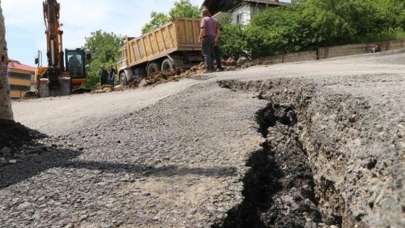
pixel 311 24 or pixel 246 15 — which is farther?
pixel 246 15

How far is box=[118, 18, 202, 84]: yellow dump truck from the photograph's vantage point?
19.0 m

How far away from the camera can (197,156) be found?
480 centimetres

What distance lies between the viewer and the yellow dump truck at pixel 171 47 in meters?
19.0

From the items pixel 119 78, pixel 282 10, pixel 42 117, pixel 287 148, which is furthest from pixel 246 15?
pixel 287 148

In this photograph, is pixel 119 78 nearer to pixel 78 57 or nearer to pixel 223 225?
pixel 78 57

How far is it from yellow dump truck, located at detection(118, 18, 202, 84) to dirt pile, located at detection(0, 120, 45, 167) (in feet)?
36.6

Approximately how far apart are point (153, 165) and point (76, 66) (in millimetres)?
16330

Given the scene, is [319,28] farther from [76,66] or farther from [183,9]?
[183,9]

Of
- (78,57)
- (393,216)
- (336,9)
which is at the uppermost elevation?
(336,9)

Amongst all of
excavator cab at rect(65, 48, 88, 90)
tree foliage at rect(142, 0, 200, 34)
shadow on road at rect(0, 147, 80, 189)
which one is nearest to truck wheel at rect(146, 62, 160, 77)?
excavator cab at rect(65, 48, 88, 90)

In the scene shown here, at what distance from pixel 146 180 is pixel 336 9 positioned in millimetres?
20357

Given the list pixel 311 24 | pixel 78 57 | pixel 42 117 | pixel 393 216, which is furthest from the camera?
pixel 311 24

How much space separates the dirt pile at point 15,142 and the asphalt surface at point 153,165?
257 millimetres

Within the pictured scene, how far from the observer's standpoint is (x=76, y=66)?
66.5 feet
